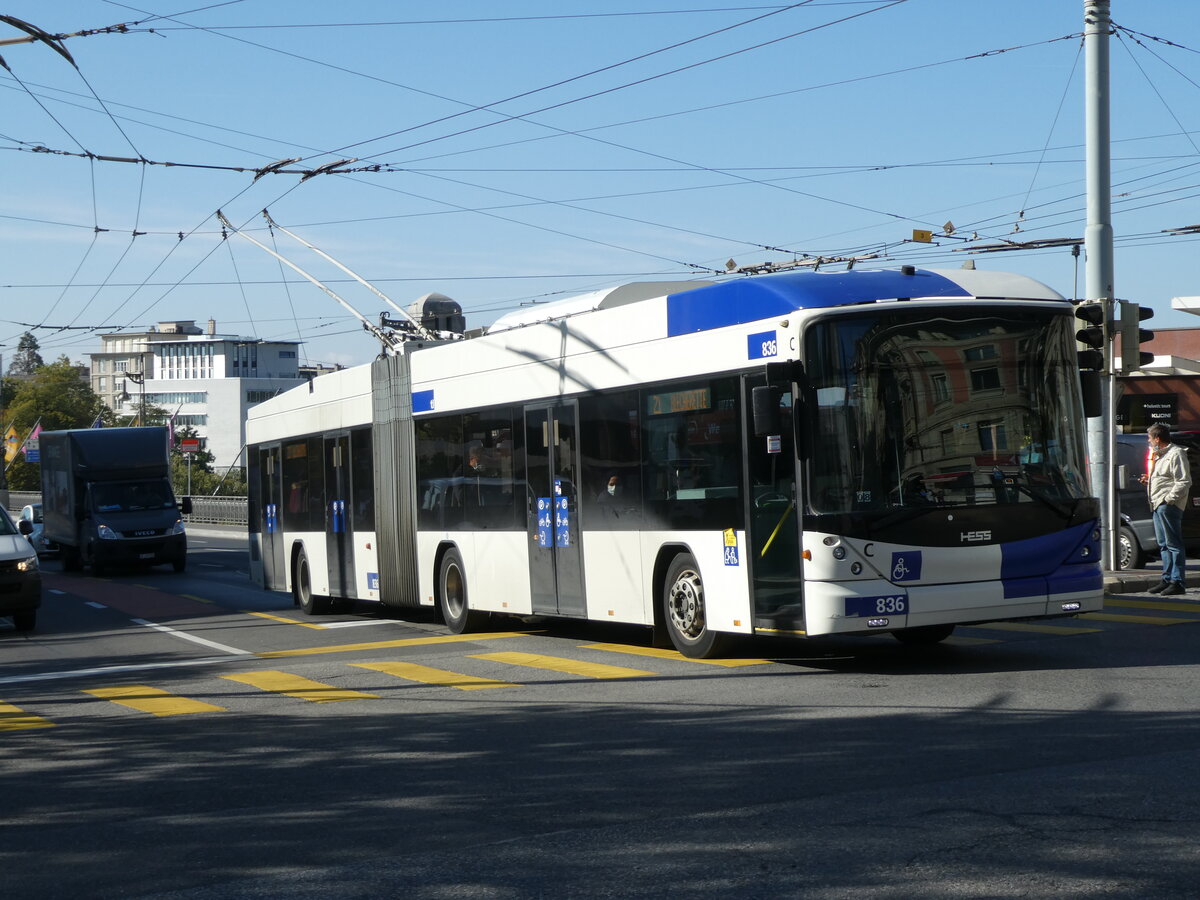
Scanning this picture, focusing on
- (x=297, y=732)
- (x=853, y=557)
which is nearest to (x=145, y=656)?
(x=297, y=732)

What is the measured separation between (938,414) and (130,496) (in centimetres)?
2742

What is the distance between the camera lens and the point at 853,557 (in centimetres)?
1116

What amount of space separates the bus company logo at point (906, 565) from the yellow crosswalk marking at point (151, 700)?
16.0 feet

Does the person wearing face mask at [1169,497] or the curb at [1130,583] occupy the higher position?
the person wearing face mask at [1169,497]

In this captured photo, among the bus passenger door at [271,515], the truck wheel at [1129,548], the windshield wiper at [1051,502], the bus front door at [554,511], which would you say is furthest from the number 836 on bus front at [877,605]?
the bus passenger door at [271,515]

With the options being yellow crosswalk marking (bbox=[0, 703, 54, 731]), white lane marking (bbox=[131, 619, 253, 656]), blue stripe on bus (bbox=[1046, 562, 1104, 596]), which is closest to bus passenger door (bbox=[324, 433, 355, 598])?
white lane marking (bbox=[131, 619, 253, 656])

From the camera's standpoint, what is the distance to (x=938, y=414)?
445 inches

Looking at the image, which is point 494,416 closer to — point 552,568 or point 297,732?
point 552,568

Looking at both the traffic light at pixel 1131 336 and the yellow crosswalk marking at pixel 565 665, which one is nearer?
the yellow crosswalk marking at pixel 565 665

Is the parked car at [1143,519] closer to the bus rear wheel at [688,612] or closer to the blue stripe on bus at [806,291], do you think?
the bus rear wheel at [688,612]

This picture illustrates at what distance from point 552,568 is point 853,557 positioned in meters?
4.56

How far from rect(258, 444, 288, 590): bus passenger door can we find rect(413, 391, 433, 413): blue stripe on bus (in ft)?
18.5

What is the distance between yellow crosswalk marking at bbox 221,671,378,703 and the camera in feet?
38.9

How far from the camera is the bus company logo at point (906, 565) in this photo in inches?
441
